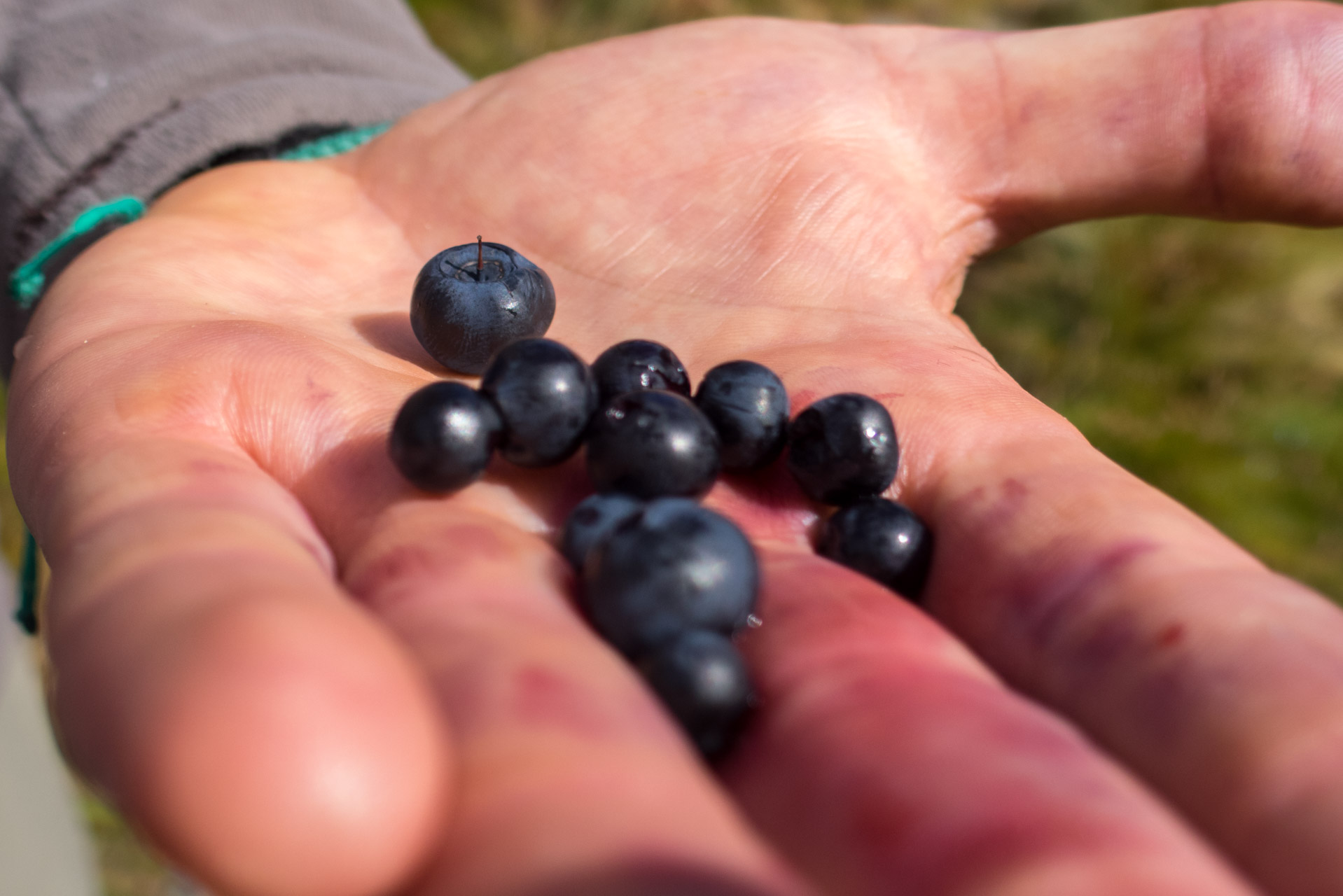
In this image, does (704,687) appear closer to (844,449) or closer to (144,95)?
(844,449)

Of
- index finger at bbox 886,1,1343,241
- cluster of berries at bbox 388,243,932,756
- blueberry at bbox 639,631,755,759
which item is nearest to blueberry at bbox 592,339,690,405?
cluster of berries at bbox 388,243,932,756

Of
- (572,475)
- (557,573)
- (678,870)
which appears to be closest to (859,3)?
(572,475)

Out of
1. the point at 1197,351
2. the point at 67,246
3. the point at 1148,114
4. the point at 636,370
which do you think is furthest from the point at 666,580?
the point at 1197,351

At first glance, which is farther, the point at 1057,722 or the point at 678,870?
the point at 1057,722

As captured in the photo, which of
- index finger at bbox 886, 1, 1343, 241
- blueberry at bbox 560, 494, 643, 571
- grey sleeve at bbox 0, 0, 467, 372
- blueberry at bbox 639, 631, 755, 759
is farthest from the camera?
grey sleeve at bbox 0, 0, 467, 372

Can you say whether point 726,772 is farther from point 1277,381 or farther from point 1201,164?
point 1277,381

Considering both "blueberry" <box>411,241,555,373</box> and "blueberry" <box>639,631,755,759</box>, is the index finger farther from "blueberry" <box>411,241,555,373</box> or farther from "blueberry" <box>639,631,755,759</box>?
"blueberry" <box>639,631,755,759</box>

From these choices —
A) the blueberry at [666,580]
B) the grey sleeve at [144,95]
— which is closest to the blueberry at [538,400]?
the blueberry at [666,580]
